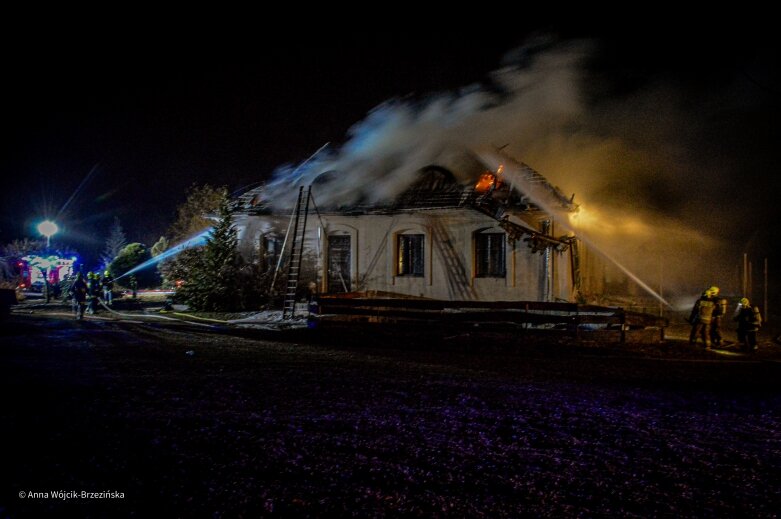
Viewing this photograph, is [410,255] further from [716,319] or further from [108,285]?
[108,285]

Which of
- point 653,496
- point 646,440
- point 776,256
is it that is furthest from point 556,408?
point 776,256

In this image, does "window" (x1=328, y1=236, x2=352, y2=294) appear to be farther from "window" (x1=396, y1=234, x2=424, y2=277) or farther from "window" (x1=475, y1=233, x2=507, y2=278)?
"window" (x1=475, y1=233, x2=507, y2=278)

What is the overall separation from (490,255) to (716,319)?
7911mm

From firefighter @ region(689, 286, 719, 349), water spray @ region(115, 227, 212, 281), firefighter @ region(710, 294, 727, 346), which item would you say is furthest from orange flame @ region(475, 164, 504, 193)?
water spray @ region(115, 227, 212, 281)

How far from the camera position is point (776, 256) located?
29531 mm

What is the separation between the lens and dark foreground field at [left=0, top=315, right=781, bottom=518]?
398 cm

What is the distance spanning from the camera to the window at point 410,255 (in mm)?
20250

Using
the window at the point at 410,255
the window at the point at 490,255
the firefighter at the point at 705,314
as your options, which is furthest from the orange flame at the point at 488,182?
the firefighter at the point at 705,314

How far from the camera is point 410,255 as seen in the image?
805 inches

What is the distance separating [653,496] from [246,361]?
7.48m

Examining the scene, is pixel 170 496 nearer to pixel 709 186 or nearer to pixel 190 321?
pixel 190 321

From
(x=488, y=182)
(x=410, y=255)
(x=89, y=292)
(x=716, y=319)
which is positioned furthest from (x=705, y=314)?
(x=89, y=292)

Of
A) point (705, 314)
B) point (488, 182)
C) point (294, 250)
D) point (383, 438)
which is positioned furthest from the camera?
point (294, 250)

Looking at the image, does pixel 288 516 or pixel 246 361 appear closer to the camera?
pixel 288 516
